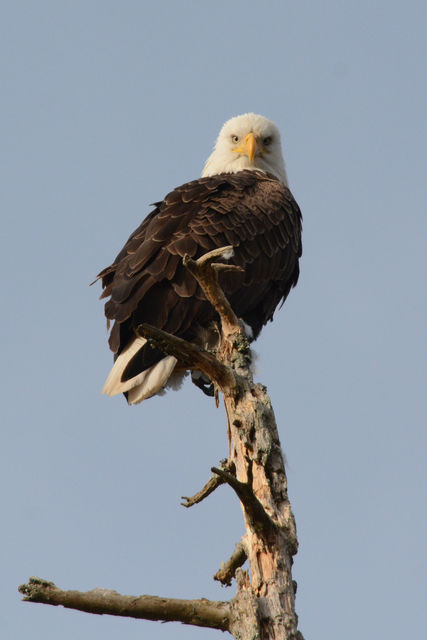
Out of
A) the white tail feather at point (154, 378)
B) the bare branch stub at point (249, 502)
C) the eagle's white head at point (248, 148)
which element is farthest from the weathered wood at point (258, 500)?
the eagle's white head at point (248, 148)

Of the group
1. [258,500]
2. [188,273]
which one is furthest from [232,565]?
[188,273]

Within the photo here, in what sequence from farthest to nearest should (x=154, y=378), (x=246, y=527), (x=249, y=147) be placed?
(x=249, y=147) < (x=154, y=378) < (x=246, y=527)

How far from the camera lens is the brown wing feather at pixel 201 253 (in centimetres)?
671

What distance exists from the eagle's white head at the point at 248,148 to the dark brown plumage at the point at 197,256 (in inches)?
33.2

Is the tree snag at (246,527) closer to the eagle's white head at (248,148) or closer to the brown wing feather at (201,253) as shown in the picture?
the brown wing feather at (201,253)

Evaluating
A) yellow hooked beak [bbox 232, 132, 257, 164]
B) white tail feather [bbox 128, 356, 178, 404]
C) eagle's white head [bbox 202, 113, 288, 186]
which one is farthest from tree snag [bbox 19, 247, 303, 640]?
eagle's white head [bbox 202, 113, 288, 186]

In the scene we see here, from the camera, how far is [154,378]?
6559 millimetres

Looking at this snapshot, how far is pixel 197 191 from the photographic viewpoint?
7.56m

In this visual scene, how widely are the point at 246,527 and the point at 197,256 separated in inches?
109

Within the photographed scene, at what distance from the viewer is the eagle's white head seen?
917 centimetres

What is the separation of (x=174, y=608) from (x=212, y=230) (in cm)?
346

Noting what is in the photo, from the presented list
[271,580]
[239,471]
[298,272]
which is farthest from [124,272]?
[271,580]

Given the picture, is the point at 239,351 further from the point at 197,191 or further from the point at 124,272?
Answer: the point at 197,191

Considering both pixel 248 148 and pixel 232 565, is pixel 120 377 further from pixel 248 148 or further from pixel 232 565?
pixel 248 148
